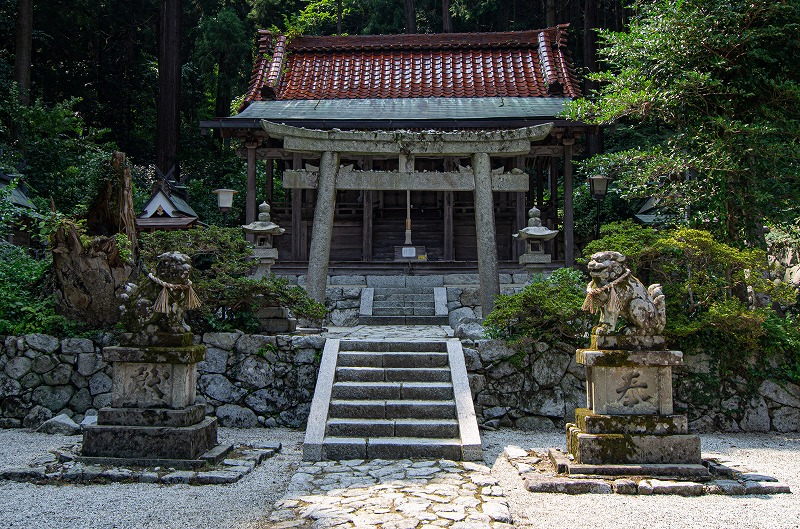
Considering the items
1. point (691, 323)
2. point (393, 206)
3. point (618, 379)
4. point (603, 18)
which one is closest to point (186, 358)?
point (618, 379)

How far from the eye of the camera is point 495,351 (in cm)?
922

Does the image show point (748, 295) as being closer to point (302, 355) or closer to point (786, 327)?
point (786, 327)

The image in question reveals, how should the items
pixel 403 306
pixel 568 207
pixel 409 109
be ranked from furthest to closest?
pixel 409 109 < pixel 568 207 < pixel 403 306

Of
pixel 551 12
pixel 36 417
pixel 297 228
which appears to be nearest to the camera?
pixel 36 417

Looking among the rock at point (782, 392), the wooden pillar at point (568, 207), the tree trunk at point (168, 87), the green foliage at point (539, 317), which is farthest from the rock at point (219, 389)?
the tree trunk at point (168, 87)

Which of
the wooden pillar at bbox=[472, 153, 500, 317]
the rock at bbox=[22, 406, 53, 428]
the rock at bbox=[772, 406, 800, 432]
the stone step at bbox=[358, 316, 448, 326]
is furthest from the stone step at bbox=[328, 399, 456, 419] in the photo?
the stone step at bbox=[358, 316, 448, 326]

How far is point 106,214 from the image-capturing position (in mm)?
10492

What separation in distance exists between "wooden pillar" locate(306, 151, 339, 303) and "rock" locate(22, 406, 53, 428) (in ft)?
13.5

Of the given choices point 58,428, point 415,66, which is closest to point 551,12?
point 415,66

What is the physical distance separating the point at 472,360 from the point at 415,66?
41.5 feet

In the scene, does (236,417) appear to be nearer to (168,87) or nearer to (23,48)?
(23,48)

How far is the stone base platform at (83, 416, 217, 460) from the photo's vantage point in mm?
6586

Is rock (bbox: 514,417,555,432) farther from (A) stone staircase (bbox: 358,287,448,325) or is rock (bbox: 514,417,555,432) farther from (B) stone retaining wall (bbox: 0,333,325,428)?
(A) stone staircase (bbox: 358,287,448,325)

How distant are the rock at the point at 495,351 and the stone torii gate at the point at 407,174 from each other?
6.51 feet
